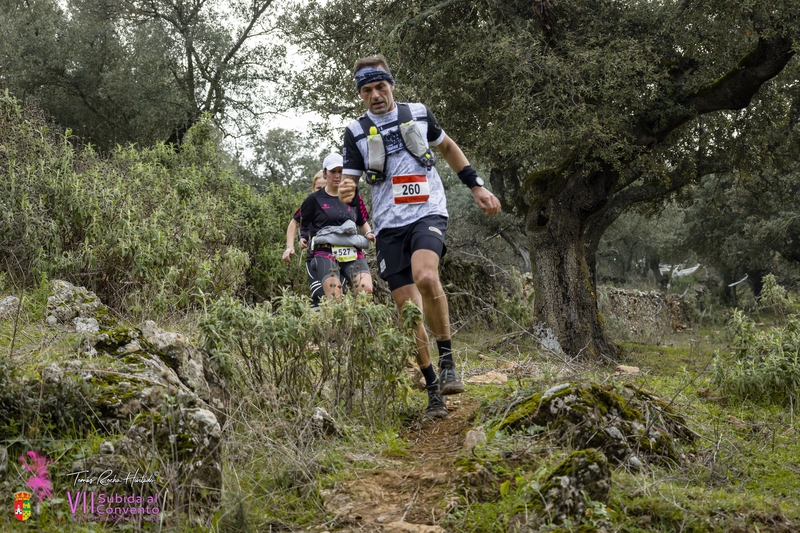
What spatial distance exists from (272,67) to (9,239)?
1501cm

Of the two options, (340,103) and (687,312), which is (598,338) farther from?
(687,312)

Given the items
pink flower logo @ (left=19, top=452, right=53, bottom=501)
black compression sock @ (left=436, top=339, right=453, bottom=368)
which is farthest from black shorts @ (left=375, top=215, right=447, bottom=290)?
pink flower logo @ (left=19, top=452, right=53, bottom=501)

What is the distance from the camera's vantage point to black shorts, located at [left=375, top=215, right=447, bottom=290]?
4355 mm

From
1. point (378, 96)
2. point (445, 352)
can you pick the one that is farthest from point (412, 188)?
point (445, 352)

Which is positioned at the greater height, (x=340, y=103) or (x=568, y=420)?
(x=340, y=103)

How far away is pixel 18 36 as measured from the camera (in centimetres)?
1834

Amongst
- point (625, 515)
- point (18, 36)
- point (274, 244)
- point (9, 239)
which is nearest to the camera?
point (625, 515)

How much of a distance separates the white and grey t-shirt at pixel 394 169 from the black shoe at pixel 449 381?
2.98 ft

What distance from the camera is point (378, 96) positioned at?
14.8 ft

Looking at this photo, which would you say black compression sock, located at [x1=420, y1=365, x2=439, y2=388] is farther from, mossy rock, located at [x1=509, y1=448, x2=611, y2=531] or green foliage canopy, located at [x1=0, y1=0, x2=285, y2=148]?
green foliage canopy, located at [x1=0, y1=0, x2=285, y2=148]

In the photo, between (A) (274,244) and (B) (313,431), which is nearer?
(B) (313,431)

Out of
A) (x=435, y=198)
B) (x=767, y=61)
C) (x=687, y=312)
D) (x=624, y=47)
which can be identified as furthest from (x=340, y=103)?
(x=687, y=312)

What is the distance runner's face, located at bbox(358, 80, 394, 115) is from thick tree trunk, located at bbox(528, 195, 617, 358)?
7.41m

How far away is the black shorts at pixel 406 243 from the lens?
4.36 m
